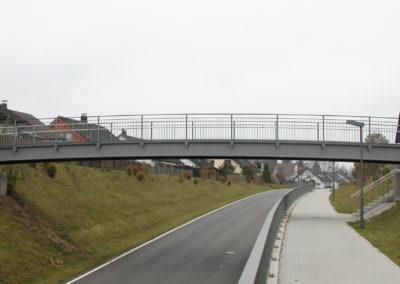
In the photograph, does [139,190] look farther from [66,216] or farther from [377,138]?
[377,138]

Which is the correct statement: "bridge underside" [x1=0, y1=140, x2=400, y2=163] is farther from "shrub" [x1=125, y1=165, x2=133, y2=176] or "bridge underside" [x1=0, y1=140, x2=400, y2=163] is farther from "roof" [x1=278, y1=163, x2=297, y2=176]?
"roof" [x1=278, y1=163, x2=297, y2=176]

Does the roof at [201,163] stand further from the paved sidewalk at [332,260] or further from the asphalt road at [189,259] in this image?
the paved sidewalk at [332,260]

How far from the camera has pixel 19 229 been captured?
1689cm

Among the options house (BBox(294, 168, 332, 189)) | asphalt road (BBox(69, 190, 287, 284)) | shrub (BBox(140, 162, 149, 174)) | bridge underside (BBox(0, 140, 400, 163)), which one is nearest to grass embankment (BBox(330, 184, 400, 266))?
asphalt road (BBox(69, 190, 287, 284))

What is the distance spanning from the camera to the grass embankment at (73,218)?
14859 mm

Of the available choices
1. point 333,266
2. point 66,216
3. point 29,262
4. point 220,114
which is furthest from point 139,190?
point 333,266

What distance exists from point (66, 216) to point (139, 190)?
1435 centimetres

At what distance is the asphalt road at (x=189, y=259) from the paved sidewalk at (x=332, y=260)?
165cm

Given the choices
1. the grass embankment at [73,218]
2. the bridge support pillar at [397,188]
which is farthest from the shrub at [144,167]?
the bridge support pillar at [397,188]

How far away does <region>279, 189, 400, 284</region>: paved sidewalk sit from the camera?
33.9 feet

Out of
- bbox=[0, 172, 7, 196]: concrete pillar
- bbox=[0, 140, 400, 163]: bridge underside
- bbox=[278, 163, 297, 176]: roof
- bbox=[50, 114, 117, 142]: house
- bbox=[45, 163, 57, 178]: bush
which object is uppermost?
bbox=[50, 114, 117, 142]: house

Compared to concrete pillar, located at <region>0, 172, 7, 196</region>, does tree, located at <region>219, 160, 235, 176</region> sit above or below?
below

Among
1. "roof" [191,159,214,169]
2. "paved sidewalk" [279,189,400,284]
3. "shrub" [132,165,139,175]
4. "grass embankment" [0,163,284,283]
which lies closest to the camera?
"paved sidewalk" [279,189,400,284]

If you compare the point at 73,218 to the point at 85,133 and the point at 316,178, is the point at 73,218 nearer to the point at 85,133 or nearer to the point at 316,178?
the point at 85,133
